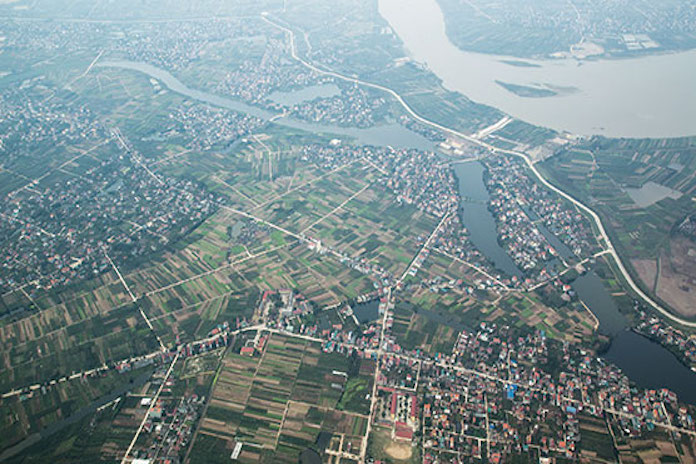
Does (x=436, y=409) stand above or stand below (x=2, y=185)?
above

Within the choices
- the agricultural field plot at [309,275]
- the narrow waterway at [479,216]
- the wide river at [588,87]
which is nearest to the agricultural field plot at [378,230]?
the agricultural field plot at [309,275]

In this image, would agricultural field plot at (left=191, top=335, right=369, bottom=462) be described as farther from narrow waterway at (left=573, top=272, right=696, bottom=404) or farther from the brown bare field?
the brown bare field

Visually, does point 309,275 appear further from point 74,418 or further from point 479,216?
point 74,418

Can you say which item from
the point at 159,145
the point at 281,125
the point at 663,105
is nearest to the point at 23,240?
the point at 159,145

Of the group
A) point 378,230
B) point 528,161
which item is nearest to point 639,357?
point 378,230

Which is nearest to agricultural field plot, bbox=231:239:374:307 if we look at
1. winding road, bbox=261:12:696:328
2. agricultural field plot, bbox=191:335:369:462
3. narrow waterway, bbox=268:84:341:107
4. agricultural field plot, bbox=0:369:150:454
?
agricultural field plot, bbox=191:335:369:462

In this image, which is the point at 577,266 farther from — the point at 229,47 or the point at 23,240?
the point at 229,47
